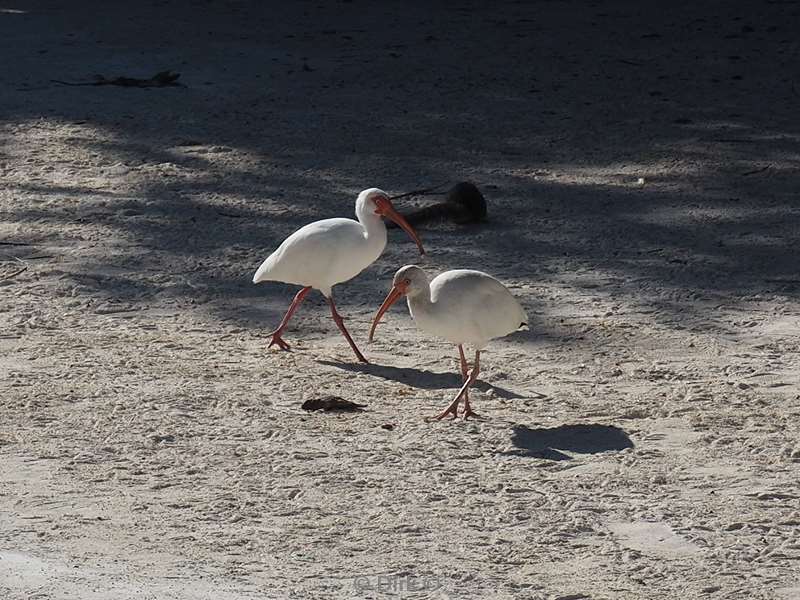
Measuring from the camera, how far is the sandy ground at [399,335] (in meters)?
4.04

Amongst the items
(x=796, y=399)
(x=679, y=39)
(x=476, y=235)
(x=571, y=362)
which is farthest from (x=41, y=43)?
(x=796, y=399)

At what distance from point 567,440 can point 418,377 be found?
0.95m

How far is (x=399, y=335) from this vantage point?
6234 mm

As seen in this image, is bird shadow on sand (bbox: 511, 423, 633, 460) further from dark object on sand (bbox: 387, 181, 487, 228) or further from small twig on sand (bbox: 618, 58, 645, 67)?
small twig on sand (bbox: 618, 58, 645, 67)

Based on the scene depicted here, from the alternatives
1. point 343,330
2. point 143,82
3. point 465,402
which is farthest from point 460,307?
point 143,82

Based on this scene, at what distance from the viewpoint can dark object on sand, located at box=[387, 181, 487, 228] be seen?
25.3 feet

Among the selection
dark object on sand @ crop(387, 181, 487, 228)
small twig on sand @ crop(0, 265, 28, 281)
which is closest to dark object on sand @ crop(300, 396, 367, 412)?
small twig on sand @ crop(0, 265, 28, 281)

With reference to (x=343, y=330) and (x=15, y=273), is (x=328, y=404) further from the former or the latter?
(x=15, y=273)

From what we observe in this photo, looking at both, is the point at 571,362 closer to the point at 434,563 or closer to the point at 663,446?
the point at 663,446

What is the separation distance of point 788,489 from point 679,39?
364 inches

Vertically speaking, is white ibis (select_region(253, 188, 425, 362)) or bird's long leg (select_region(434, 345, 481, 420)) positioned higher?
white ibis (select_region(253, 188, 425, 362))

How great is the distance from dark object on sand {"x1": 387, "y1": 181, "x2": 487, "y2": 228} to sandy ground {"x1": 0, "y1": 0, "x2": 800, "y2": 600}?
0.30 feet

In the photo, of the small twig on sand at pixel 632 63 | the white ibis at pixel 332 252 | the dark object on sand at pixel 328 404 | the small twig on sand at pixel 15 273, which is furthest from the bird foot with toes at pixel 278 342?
the small twig on sand at pixel 632 63

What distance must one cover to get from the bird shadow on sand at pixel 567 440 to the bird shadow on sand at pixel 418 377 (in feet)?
1.51
